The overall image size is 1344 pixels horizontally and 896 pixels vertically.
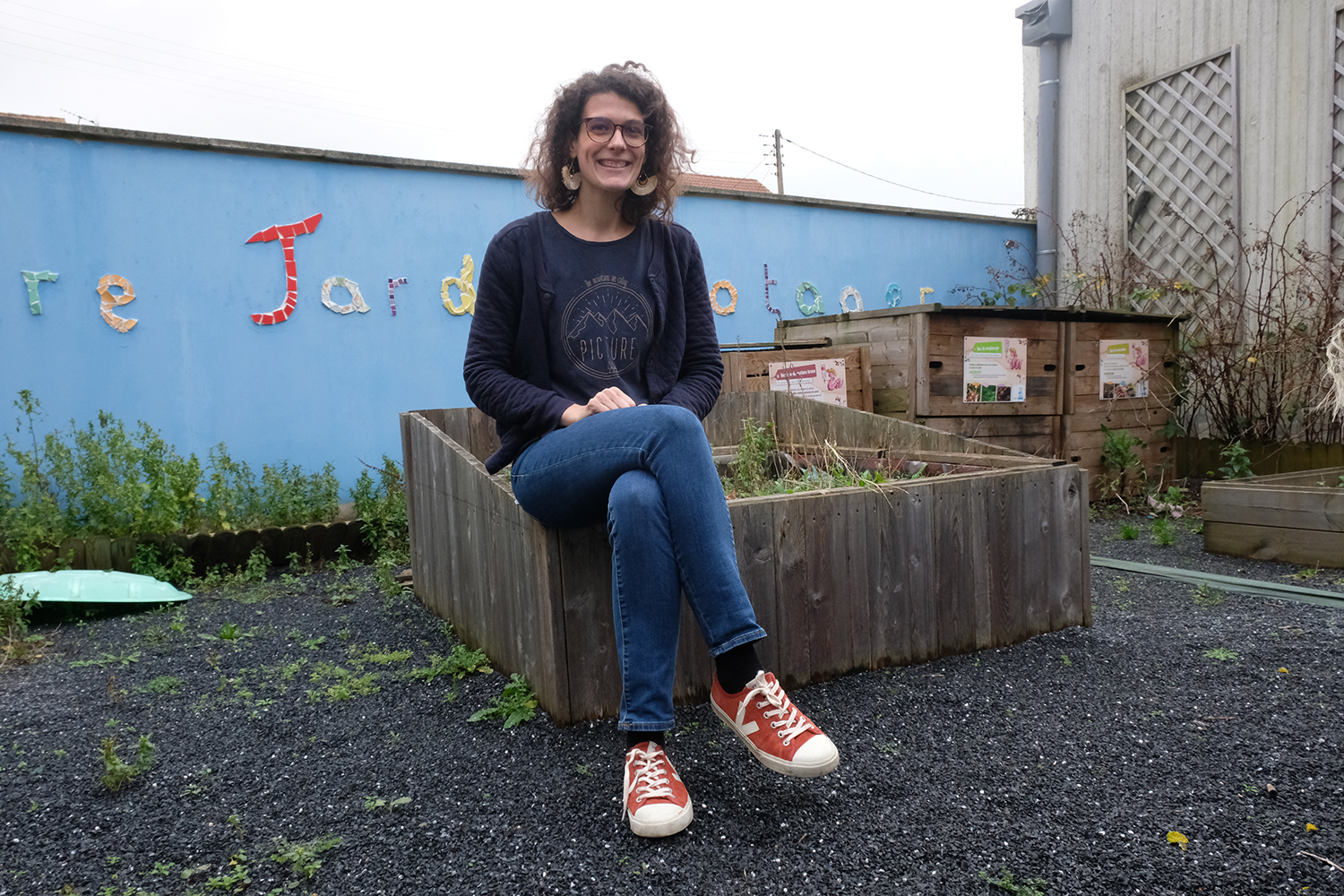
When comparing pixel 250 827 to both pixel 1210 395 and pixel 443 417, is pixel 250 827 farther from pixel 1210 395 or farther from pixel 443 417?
pixel 1210 395

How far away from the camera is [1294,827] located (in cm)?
154

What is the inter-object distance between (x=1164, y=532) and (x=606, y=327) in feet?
11.0

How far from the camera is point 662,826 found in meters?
1.56

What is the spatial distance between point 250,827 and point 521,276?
1.36m

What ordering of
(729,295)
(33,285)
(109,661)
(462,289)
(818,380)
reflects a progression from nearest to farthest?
(109,661) < (33,285) < (818,380) < (462,289) < (729,295)

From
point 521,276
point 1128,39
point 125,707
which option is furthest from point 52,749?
point 1128,39

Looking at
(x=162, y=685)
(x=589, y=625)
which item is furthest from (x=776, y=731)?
(x=162, y=685)

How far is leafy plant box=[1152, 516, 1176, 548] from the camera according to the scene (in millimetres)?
4102

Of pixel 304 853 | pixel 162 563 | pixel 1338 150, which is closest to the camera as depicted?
pixel 304 853

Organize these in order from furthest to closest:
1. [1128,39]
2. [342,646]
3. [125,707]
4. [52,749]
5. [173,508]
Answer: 1. [1128,39]
2. [173,508]
3. [342,646]
4. [125,707]
5. [52,749]

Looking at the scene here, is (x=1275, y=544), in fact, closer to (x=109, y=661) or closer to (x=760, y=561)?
(x=760, y=561)

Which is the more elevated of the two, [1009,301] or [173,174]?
[173,174]

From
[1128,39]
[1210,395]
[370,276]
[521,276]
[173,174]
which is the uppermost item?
[1128,39]

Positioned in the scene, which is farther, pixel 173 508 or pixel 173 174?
pixel 173 174
